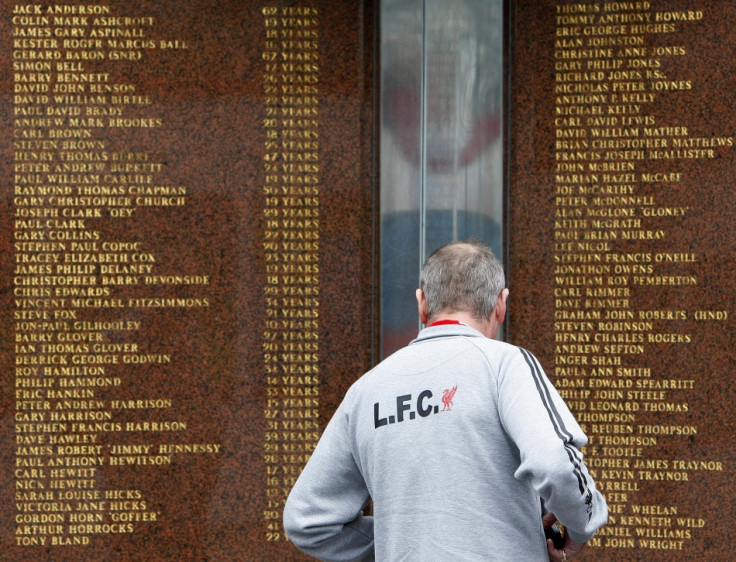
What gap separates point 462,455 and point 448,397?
0.16m

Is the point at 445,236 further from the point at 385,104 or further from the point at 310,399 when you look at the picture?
the point at 310,399

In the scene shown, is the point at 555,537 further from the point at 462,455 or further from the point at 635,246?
the point at 635,246

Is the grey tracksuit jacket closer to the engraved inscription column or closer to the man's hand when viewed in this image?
the man's hand

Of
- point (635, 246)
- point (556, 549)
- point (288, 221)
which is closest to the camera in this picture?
point (556, 549)

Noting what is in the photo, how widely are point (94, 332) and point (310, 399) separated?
1.14 meters

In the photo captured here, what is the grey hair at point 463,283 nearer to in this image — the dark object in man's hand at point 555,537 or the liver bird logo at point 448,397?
the liver bird logo at point 448,397

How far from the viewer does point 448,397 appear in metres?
2.36

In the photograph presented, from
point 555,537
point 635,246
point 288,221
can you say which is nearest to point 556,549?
point 555,537

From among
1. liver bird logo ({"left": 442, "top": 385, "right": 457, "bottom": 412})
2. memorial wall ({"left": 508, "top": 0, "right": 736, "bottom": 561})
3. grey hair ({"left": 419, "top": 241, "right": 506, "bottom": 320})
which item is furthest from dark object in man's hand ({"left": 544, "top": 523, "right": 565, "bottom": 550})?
memorial wall ({"left": 508, "top": 0, "right": 736, "bottom": 561})

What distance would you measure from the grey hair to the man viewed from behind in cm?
7

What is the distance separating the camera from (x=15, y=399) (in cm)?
430

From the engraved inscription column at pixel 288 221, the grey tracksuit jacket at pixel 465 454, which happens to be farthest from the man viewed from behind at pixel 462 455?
the engraved inscription column at pixel 288 221

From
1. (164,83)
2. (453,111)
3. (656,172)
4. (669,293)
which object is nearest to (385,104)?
(453,111)

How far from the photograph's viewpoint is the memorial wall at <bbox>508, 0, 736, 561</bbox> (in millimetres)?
4203
